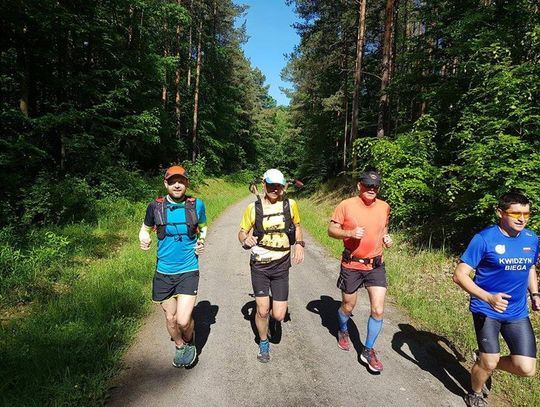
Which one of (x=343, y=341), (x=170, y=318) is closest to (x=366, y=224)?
(x=343, y=341)

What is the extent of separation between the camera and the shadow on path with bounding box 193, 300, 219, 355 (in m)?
4.69

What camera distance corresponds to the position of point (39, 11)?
9.89 metres

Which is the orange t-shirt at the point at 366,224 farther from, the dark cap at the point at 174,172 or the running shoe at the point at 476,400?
the dark cap at the point at 174,172

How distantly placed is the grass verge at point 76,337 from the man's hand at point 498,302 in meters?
3.68

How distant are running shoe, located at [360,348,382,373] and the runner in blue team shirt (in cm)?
111

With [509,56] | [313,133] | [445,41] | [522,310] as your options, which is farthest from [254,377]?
[313,133]

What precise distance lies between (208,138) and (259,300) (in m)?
29.3

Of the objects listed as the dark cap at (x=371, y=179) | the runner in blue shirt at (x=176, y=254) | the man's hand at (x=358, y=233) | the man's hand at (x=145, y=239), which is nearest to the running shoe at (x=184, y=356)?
the runner in blue shirt at (x=176, y=254)

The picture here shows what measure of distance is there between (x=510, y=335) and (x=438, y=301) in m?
3.13

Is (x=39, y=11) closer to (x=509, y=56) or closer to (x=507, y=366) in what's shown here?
(x=509, y=56)

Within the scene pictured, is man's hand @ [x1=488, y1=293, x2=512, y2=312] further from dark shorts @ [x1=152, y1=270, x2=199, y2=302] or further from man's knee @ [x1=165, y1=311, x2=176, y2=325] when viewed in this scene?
man's knee @ [x1=165, y1=311, x2=176, y2=325]

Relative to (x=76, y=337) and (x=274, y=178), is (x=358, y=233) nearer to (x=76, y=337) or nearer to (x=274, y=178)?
(x=274, y=178)

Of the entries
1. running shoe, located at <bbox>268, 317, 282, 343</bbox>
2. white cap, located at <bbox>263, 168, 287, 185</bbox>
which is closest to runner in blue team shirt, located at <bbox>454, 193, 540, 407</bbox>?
white cap, located at <bbox>263, 168, 287, 185</bbox>

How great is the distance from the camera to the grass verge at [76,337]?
339 centimetres
